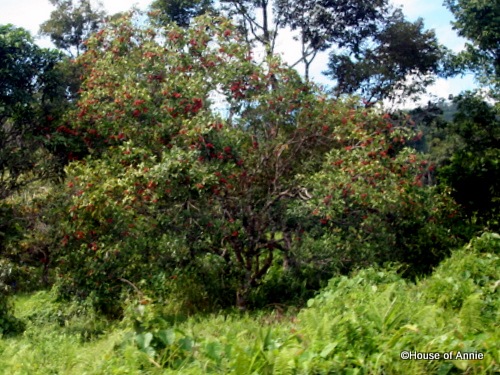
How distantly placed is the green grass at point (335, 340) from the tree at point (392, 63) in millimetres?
10352

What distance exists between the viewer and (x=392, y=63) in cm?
1677

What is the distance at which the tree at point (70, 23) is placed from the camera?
59.6 ft

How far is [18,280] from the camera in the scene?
39.3 feet

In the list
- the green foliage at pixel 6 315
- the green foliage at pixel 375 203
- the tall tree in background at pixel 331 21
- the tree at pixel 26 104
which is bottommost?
the green foliage at pixel 6 315

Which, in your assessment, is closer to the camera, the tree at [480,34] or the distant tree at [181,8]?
the tree at [480,34]

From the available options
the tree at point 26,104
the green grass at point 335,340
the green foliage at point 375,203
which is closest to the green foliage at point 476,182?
the green foliage at point 375,203

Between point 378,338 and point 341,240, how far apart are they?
4119 millimetres

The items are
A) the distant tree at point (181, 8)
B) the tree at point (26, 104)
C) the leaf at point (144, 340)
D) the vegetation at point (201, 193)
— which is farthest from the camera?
the distant tree at point (181, 8)

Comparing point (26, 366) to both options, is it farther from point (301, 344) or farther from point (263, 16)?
point (263, 16)

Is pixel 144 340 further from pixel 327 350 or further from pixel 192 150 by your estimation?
pixel 192 150

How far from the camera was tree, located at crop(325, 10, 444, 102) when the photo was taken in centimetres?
1656

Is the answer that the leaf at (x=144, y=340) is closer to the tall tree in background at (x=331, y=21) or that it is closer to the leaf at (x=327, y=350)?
the leaf at (x=327, y=350)

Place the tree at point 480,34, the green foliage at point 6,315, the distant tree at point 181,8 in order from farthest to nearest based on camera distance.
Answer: the distant tree at point 181,8 → the tree at point 480,34 → the green foliage at point 6,315

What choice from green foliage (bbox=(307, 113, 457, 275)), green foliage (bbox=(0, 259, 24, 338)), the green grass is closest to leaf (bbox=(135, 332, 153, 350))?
the green grass
